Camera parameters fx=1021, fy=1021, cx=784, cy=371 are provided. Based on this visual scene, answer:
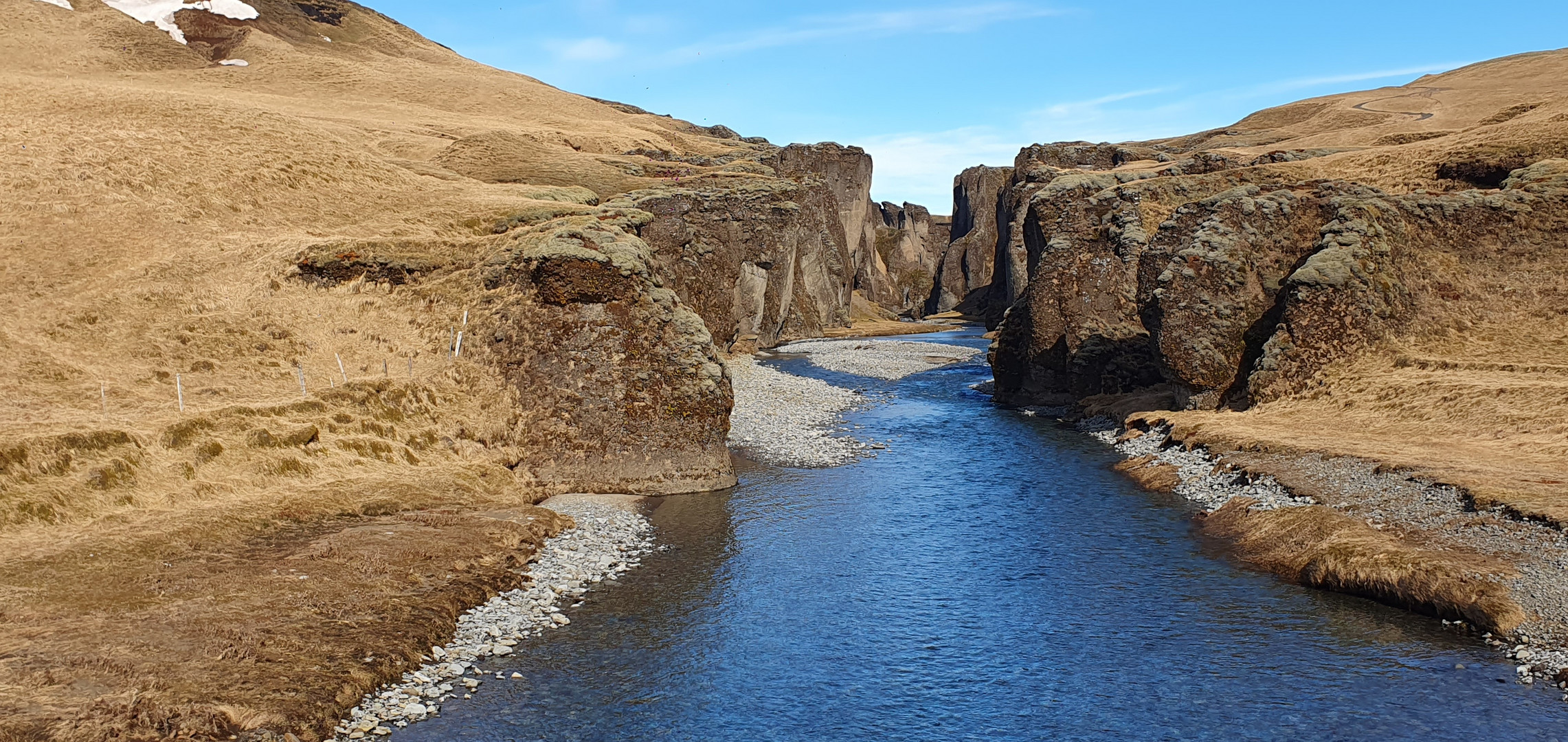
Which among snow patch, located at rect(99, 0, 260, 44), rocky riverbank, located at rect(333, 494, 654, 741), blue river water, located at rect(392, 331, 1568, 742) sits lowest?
blue river water, located at rect(392, 331, 1568, 742)

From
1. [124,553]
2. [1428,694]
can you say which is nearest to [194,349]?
[124,553]

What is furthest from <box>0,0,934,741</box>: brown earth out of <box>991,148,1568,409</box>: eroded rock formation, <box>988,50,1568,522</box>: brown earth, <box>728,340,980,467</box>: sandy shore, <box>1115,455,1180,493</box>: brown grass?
<box>991,148,1568,409</box>: eroded rock formation

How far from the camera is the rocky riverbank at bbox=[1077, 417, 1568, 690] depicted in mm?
21156

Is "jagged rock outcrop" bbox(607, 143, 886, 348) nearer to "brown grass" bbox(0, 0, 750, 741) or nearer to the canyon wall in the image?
"brown grass" bbox(0, 0, 750, 741)

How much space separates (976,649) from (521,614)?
10.4m

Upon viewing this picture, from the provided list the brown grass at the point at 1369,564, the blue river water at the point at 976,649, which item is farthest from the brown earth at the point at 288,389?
the brown grass at the point at 1369,564

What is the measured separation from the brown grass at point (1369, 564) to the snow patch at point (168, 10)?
127021 mm

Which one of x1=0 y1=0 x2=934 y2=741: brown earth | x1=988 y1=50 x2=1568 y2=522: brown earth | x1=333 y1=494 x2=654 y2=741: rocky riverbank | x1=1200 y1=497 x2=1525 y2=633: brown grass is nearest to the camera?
x1=333 y1=494 x2=654 y2=741: rocky riverbank

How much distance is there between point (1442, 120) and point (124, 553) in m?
123

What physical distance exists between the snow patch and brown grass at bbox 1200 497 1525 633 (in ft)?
417

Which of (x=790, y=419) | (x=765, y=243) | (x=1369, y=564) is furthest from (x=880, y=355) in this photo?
(x=1369, y=564)

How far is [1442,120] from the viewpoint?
Answer: 107250 mm

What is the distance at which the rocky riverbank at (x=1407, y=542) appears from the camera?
2116 centimetres

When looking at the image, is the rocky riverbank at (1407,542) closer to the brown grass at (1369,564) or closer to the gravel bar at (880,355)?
the brown grass at (1369,564)
